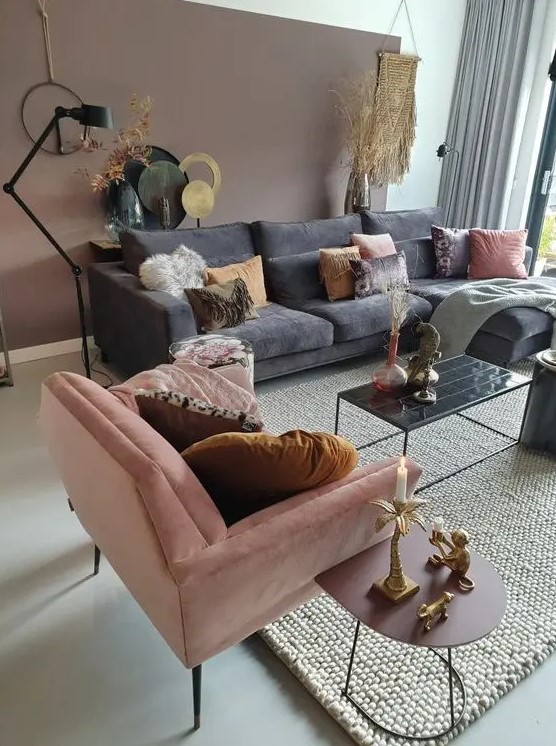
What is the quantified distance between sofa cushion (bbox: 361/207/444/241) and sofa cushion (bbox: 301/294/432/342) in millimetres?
804

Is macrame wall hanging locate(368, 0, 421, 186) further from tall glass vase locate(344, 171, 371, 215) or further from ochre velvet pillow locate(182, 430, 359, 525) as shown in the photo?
ochre velvet pillow locate(182, 430, 359, 525)

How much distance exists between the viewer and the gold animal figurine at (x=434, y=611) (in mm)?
1301

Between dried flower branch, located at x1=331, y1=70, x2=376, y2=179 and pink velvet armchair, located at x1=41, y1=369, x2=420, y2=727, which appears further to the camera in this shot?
dried flower branch, located at x1=331, y1=70, x2=376, y2=179

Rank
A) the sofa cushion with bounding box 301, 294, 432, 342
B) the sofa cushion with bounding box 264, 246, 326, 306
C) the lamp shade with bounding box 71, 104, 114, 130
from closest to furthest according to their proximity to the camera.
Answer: the lamp shade with bounding box 71, 104, 114, 130
the sofa cushion with bounding box 301, 294, 432, 342
the sofa cushion with bounding box 264, 246, 326, 306

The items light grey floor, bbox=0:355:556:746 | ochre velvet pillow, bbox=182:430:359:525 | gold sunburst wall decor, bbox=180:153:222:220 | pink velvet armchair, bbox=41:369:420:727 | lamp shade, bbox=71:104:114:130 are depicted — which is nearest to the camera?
pink velvet armchair, bbox=41:369:420:727

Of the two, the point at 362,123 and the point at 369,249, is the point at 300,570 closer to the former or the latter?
the point at 369,249

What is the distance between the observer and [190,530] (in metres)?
1.23

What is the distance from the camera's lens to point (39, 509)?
2332 mm

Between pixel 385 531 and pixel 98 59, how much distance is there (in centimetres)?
330

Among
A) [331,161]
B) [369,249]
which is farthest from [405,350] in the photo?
[331,161]

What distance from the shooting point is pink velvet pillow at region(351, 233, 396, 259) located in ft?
13.3

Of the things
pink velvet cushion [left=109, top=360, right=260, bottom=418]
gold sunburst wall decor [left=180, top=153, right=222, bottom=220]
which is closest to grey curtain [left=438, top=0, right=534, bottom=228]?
gold sunburst wall decor [left=180, top=153, right=222, bottom=220]

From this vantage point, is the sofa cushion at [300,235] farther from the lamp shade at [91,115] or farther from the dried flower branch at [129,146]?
the lamp shade at [91,115]

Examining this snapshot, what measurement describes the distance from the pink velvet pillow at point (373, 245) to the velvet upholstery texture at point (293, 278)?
1.24 ft
